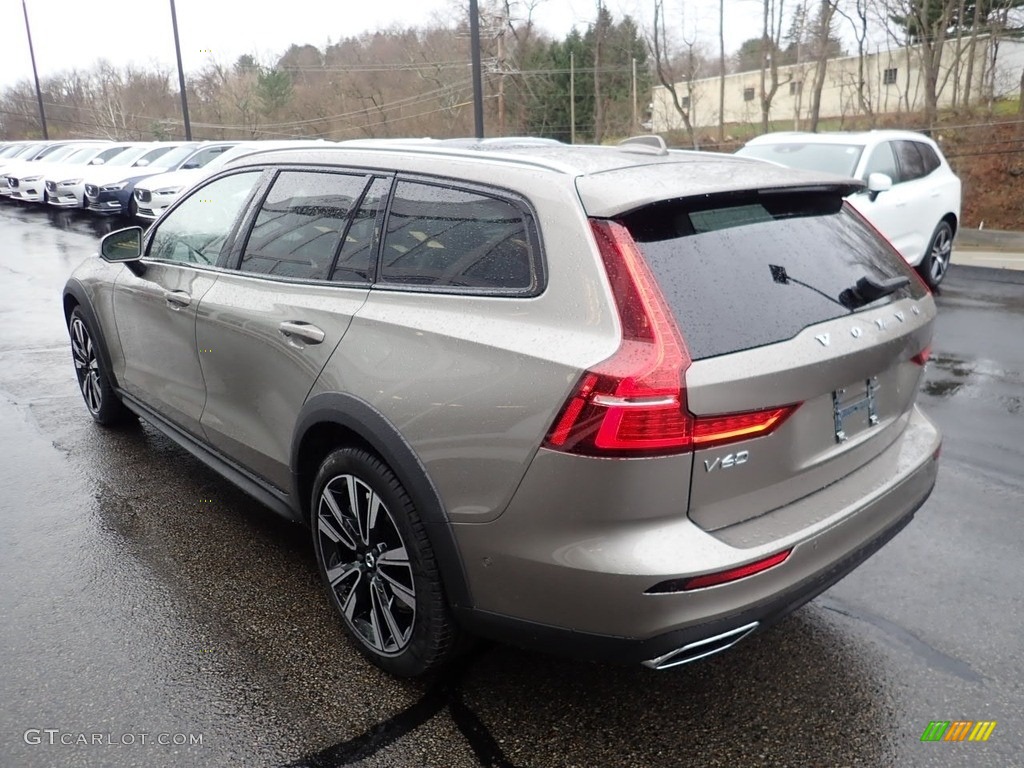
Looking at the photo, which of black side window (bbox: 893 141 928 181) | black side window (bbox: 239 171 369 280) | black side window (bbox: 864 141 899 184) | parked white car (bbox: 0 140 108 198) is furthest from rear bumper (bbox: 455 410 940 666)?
parked white car (bbox: 0 140 108 198)

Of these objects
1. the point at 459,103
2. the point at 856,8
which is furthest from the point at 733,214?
the point at 459,103

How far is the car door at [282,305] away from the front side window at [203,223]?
0.24 m

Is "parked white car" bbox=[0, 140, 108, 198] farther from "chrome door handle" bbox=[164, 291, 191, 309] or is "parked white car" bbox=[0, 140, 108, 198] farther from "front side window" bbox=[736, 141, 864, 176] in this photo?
"chrome door handle" bbox=[164, 291, 191, 309]

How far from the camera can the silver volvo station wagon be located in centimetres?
214

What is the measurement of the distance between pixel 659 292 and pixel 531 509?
66cm

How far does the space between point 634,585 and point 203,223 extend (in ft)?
9.34

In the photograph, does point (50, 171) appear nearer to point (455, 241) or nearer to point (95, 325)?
point (95, 325)

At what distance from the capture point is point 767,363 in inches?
87.4

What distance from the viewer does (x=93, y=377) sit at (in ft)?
17.0

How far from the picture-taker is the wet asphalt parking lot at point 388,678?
8.14 ft

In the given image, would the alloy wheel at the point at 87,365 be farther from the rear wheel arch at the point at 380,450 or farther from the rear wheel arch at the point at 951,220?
the rear wheel arch at the point at 951,220

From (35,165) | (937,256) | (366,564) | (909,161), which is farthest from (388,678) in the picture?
(35,165)

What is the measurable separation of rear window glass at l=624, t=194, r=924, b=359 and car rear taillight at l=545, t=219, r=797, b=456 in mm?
71

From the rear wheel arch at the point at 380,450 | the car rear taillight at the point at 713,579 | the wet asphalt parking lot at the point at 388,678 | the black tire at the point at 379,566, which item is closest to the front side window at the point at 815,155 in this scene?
the wet asphalt parking lot at the point at 388,678
